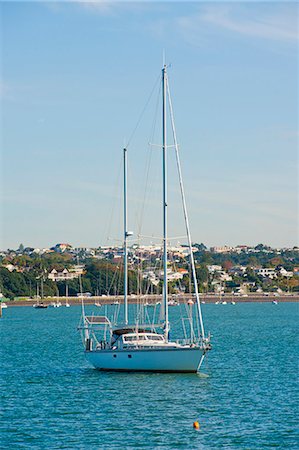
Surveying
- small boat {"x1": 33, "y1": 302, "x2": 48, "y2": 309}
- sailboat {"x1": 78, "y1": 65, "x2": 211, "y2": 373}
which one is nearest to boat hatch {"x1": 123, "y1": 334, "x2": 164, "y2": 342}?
sailboat {"x1": 78, "y1": 65, "x2": 211, "y2": 373}

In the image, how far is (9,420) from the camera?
121ft

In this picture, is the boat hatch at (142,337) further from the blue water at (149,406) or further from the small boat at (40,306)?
the small boat at (40,306)

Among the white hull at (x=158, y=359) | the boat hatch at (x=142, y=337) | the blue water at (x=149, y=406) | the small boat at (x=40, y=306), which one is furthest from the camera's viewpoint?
the small boat at (x=40, y=306)

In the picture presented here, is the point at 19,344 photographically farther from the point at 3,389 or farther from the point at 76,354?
the point at 3,389

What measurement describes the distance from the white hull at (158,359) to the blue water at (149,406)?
42 centimetres

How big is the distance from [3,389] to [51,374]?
254 inches

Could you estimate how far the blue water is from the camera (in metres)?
32.9

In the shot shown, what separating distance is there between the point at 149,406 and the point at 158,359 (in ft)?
24.1

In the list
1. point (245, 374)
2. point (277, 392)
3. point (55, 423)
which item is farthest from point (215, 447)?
point (245, 374)

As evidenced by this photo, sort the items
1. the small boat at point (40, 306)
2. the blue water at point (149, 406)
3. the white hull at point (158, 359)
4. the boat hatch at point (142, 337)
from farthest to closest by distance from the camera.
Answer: the small boat at point (40, 306)
the boat hatch at point (142, 337)
the white hull at point (158, 359)
the blue water at point (149, 406)

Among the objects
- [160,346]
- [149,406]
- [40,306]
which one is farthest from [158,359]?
[40,306]

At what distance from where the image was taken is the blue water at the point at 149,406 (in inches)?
1297

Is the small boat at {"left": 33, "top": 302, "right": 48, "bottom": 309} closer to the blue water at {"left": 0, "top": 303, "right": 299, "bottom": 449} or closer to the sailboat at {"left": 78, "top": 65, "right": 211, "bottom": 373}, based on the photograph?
the blue water at {"left": 0, "top": 303, "right": 299, "bottom": 449}

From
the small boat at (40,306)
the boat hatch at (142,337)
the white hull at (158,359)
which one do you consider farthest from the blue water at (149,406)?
the small boat at (40,306)
